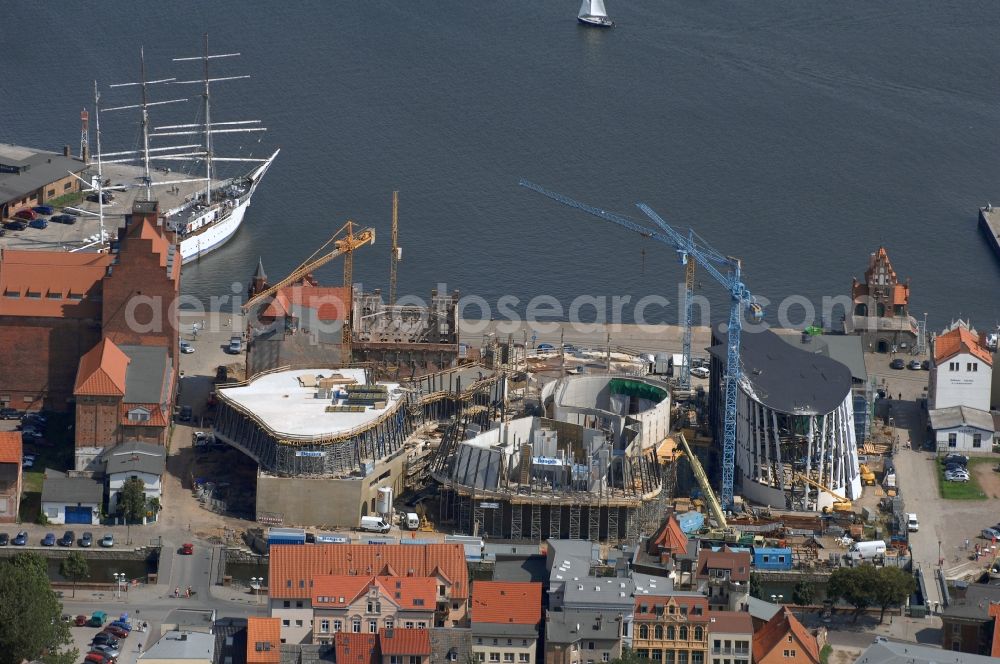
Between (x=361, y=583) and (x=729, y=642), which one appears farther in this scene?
(x=361, y=583)

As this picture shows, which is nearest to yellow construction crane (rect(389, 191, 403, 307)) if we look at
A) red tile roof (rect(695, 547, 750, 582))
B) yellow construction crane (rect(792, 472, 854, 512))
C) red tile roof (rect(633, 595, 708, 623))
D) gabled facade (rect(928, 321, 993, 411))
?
yellow construction crane (rect(792, 472, 854, 512))

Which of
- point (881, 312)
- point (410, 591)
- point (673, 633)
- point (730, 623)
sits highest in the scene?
point (881, 312)

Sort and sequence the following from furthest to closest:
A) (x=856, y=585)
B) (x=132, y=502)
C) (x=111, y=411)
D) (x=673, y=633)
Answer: (x=111, y=411)
(x=132, y=502)
(x=856, y=585)
(x=673, y=633)

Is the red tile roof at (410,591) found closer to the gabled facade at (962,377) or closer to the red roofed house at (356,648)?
the red roofed house at (356,648)

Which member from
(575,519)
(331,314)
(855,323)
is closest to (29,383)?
(331,314)

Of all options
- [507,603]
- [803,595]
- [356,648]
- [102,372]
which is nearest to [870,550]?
[803,595]

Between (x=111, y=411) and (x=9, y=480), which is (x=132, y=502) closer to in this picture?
(x=9, y=480)

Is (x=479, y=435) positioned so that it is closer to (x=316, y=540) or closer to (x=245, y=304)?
(x=316, y=540)
